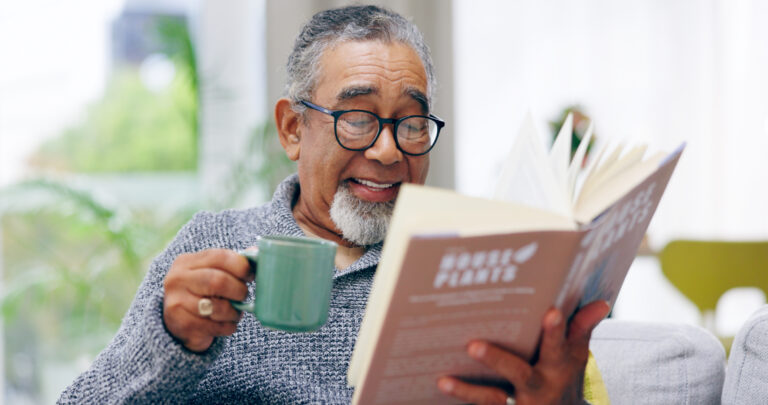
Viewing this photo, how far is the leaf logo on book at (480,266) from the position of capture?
677 millimetres

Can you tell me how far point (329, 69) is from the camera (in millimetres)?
1264

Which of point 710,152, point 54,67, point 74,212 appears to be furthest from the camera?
point 710,152

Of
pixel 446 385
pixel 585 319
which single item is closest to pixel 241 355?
pixel 446 385

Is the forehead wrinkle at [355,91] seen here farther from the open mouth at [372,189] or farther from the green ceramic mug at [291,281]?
the green ceramic mug at [291,281]

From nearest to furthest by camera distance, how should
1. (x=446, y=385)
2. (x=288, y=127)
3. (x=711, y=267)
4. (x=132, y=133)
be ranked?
1. (x=446, y=385)
2. (x=288, y=127)
3. (x=132, y=133)
4. (x=711, y=267)

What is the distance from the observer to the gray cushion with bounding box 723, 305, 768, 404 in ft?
3.34

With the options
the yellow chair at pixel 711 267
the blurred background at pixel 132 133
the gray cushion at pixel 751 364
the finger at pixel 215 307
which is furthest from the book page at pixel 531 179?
the yellow chair at pixel 711 267

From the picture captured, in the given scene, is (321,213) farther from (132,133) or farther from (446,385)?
(132,133)

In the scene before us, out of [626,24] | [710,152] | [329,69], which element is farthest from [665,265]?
[329,69]

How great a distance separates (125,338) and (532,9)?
113 inches

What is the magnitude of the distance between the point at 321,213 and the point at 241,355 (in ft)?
0.97

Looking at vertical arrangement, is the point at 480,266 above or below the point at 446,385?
above

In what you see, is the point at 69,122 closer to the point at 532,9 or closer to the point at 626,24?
the point at 532,9

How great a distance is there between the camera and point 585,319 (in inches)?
32.5
